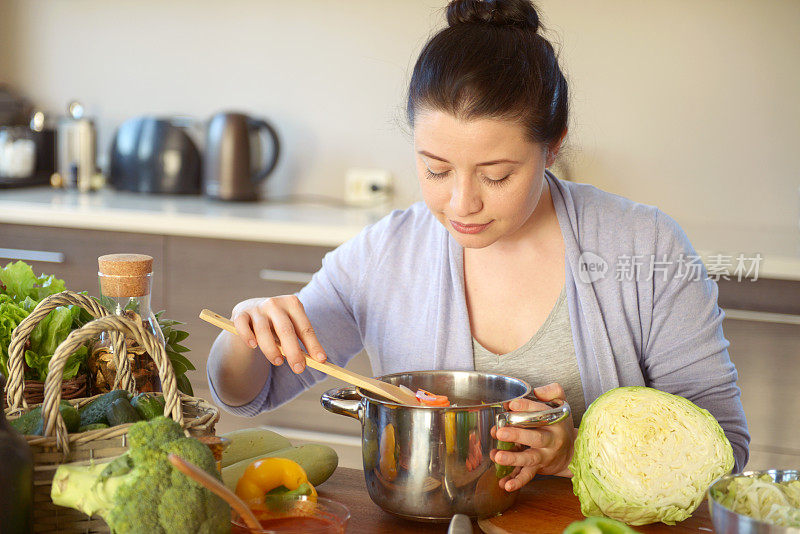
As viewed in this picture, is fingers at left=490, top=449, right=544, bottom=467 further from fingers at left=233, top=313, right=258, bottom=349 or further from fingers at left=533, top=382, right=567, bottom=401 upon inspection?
fingers at left=233, top=313, right=258, bottom=349

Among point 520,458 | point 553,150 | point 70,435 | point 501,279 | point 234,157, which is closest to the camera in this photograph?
point 70,435

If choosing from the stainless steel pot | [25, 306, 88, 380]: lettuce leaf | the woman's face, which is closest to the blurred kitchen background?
the woman's face

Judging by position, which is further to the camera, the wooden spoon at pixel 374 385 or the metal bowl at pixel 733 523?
the wooden spoon at pixel 374 385

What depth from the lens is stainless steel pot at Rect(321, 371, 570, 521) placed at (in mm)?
885

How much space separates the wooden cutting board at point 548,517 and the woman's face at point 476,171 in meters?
0.39

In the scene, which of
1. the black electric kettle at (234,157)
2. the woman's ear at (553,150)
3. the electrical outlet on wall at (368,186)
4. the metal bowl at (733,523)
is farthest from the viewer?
the electrical outlet on wall at (368,186)

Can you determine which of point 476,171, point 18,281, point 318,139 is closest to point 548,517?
point 476,171

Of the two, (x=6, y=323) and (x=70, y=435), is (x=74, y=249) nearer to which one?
(x=6, y=323)

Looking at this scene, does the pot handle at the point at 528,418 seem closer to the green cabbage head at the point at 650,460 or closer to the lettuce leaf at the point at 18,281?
the green cabbage head at the point at 650,460

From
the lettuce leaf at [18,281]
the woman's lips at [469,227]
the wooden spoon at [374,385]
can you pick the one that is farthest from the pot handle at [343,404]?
the lettuce leaf at [18,281]

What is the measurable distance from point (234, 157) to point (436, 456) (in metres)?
1.96

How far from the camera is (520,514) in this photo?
97 centimetres

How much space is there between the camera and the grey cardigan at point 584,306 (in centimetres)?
134

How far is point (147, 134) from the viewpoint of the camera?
9.04ft
